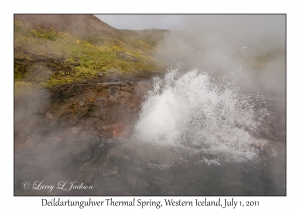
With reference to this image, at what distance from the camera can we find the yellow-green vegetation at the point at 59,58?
10.9 m

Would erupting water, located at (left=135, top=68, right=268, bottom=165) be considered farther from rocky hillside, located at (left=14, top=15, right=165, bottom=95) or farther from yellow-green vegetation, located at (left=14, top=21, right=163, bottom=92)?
yellow-green vegetation, located at (left=14, top=21, right=163, bottom=92)

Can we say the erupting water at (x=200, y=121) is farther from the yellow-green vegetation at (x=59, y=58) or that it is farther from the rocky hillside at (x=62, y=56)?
the yellow-green vegetation at (x=59, y=58)

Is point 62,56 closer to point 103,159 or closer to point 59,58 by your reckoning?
A: point 59,58

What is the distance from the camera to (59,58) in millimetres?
13453

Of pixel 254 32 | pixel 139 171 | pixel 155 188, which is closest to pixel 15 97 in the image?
pixel 139 171

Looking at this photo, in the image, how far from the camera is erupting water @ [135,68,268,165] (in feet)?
28.4

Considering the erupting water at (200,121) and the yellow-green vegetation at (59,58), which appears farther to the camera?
the yellow-green vegetation at (59,58)

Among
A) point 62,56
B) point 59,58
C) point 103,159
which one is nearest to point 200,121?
point 103,159

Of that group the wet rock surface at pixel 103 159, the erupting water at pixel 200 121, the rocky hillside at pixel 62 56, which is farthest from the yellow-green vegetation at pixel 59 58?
the erupting water at pixel 200 121

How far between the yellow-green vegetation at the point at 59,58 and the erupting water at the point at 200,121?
4.56 metres

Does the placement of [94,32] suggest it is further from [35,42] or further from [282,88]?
[282,88]

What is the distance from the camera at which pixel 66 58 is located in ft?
45.3

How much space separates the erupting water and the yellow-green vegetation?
4559 mm

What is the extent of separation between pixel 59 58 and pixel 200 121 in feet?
32.6
